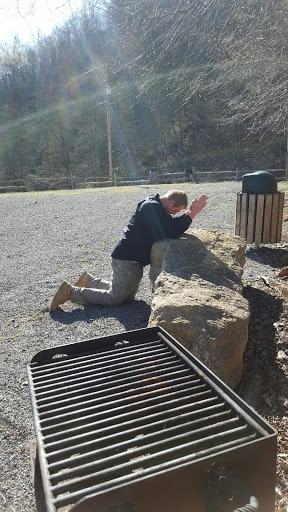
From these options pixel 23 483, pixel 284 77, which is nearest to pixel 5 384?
pixel 23 483

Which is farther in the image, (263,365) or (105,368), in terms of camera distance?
(263,365)

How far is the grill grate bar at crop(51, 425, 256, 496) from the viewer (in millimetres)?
1377

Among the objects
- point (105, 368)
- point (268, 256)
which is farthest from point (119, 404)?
point (268, 256)

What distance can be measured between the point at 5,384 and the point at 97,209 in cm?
1069

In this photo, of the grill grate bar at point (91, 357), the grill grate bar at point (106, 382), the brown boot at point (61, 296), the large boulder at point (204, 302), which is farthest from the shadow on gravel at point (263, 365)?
the brown boot at point (61, 296)

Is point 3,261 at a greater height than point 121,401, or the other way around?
point 121,401

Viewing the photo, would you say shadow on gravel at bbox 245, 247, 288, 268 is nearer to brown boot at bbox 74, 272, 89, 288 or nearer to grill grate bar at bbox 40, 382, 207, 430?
brown boot at bbox 74, 272, 89, 288

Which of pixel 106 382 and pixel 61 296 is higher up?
pixel 106 382

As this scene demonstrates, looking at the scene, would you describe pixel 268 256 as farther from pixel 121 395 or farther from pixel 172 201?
pixel 121 395

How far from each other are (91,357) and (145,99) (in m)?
42.5

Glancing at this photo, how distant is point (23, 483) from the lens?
94.3 inches

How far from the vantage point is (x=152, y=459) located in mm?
1458

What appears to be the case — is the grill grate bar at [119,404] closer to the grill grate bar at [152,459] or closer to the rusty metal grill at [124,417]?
the rusty metal grill at [124,417]

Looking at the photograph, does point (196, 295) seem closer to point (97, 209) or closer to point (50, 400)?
point (50, 400)
